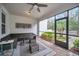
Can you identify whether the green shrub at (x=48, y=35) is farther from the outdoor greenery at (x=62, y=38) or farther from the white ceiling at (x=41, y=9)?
the white ceiling at (x=41, y=9)

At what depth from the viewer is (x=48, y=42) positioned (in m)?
2.46

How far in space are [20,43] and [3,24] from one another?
1.99 feet

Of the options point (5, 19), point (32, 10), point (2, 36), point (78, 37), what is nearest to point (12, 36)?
point (2, 36)

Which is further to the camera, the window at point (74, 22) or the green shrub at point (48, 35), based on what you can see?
the green shrub at point (48, 35)

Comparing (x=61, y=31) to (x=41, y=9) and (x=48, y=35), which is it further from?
(x=41, y=9)

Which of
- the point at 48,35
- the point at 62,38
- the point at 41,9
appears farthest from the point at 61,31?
the point at 41,9

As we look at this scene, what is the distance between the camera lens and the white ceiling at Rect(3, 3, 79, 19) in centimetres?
223

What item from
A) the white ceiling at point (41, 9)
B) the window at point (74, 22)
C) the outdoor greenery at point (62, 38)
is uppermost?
the white ceiling at point (41, 9)

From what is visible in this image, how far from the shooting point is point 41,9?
2.34 metres

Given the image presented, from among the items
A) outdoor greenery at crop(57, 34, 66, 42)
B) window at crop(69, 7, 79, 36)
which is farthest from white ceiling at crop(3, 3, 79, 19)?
outdoor greenery at crop(57, 34, 66, 42)

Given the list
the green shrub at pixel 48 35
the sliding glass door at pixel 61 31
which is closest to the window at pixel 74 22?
the sliding glass door at pixel 61 31

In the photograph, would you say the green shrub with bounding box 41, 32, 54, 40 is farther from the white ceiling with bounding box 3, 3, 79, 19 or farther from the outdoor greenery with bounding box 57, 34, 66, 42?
the white ceiling with bounding box 3, 3, 79, 19

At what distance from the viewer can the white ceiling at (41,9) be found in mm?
2230

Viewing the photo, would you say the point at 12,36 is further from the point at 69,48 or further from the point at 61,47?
the point at 69,48
